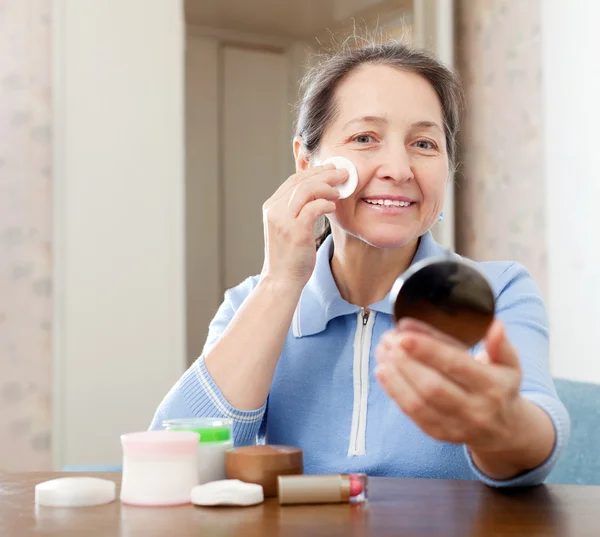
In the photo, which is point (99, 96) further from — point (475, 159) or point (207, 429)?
point (207, 429)

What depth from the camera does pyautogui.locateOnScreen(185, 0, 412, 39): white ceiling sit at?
12.5 ft

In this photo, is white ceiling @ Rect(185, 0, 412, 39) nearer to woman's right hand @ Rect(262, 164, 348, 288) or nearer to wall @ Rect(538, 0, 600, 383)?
wall @ Rect(538, 0, 600, 383)

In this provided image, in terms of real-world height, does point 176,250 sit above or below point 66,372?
above

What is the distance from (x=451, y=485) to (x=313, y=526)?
232 mm

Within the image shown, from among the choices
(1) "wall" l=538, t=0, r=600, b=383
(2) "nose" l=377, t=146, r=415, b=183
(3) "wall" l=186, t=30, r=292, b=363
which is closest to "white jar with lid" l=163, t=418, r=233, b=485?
(2) "nose" l=377, t=146, r=415, b=183

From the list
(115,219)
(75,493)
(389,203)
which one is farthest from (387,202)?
(115,219)

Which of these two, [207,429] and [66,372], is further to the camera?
[66,372]

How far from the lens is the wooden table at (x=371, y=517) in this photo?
0.71 m

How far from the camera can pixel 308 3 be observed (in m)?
3.83

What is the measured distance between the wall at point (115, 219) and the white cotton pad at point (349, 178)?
1.28 m

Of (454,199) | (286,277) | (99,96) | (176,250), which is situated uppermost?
(99,96)

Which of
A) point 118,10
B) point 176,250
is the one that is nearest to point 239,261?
point 176,250

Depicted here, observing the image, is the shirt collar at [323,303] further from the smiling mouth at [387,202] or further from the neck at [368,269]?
the smiling mouth at [387,202]

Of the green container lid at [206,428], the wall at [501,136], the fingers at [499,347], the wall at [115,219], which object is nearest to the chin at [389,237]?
the green container lid at [206,428]
